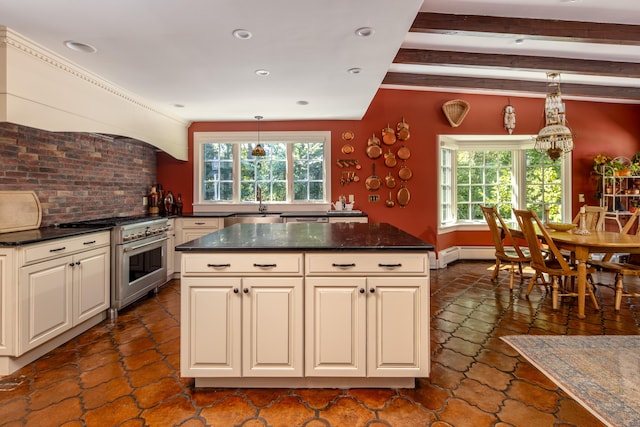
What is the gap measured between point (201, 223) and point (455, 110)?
4.20 metres

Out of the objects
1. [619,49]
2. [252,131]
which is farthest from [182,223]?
[619,49]

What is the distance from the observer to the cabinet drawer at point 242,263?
6.38 feet

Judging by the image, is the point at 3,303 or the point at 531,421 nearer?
the point at 531,421

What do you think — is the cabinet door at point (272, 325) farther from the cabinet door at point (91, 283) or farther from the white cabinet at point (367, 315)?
the cabinet door at point (91, 283)

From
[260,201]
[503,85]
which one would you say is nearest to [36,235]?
[260,201]

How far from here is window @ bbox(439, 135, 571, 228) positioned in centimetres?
562

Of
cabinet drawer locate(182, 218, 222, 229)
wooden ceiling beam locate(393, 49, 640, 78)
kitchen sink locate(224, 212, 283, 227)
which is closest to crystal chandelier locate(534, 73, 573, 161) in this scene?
wooden ceiling beam locate(393, 49, 640, 78)

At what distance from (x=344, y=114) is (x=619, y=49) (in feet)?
10.7

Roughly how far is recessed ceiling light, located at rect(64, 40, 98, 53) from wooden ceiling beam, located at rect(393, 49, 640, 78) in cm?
310

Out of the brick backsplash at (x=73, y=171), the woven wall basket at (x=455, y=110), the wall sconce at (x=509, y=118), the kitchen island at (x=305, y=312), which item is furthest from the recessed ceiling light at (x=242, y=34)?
the wall sconce at (x=509, y=118)

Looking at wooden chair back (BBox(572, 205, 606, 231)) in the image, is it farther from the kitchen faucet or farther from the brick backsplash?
the brick backsplash

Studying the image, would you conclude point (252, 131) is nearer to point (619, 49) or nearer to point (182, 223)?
point (182, 223)

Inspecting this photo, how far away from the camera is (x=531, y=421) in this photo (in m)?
1.72

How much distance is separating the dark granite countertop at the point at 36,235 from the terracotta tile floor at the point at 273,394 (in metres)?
0.87
